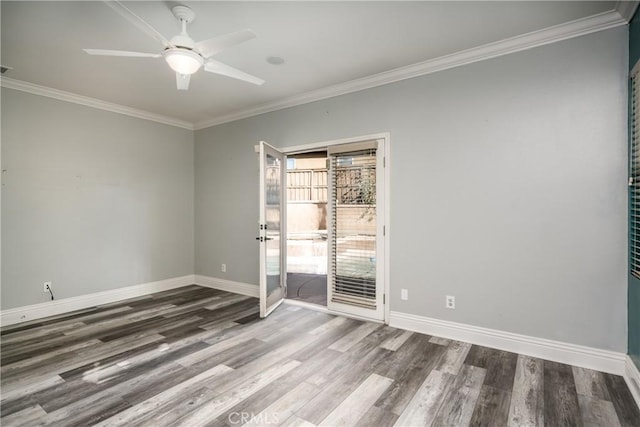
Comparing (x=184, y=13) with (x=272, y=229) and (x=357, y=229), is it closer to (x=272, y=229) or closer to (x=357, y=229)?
(x=272, y=229)

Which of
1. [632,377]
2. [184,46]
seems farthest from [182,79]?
[632,377]

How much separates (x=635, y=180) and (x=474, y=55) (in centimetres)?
167

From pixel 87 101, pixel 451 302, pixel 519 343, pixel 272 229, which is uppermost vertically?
pixel 87 101

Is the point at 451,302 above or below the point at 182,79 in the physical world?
below

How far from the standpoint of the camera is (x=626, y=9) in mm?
2289

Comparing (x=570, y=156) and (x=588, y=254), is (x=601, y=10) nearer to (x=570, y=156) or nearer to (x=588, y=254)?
(x=570, y=156)

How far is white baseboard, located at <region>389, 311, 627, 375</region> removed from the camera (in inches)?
97.0

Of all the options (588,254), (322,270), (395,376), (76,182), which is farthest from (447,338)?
(76,182)

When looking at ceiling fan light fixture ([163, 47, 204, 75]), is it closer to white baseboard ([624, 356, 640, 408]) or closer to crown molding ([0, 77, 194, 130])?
crown molding ([0, 77, 194, 130])

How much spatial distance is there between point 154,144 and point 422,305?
4.58 m

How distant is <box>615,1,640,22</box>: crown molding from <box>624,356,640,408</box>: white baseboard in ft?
8.28

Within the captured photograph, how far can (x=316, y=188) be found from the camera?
697 cm

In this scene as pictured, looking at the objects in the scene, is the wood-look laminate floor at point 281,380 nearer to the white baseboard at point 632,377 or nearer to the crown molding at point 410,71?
the white baseboard at point 632,377

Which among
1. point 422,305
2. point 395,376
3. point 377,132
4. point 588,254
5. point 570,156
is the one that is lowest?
point 395,376
